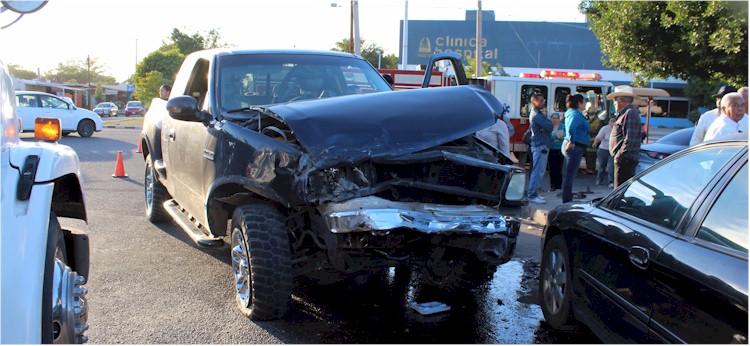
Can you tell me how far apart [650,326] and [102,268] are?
457 cm

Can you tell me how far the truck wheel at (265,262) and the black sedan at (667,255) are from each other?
6.01 ft

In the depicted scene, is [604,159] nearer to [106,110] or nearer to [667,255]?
[667,255]

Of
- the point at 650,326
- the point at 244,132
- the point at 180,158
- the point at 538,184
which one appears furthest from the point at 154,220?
the point at 650,326

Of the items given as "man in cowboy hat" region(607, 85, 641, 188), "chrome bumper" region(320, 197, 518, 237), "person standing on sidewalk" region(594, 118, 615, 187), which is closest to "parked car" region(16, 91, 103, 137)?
"person standing on sidewalk" region(594, 118, 615, 187)

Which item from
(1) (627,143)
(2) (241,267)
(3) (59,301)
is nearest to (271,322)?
(2) (241,267)

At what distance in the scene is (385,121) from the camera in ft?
14.1

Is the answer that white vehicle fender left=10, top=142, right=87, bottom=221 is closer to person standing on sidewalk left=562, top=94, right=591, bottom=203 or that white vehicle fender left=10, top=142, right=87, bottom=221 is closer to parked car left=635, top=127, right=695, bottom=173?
person standing on sidewalk left=562, top=94, right=591, bottom=203

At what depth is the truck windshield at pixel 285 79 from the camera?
5371 mm

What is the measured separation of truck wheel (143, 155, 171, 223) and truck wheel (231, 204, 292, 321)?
3.26 metres

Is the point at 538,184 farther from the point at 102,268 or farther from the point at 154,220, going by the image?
the point at 102,268

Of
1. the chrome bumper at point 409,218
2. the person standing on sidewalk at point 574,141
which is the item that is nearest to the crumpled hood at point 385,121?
the chrome bumper at point 409,218

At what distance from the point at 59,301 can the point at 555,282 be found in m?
3.03

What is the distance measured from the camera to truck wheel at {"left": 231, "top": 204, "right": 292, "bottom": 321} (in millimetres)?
4102

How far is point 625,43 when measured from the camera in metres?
13.7
